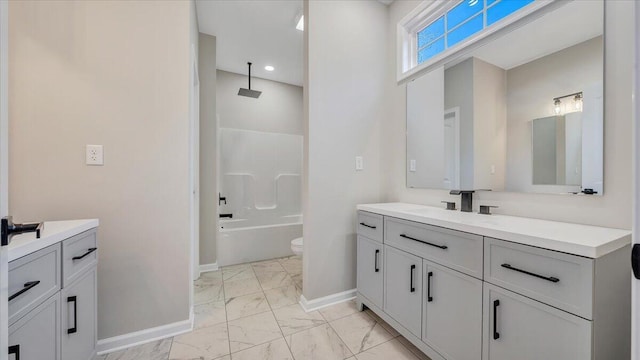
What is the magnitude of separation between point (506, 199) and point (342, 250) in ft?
4.04

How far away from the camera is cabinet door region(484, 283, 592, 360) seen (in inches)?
32.6

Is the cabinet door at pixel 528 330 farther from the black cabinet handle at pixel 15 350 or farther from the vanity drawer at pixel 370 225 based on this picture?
the black cabinet handle at pixel 15 350

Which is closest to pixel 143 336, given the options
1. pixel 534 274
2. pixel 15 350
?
pixel 15 350

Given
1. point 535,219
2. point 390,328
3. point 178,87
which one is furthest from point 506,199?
point 178,87

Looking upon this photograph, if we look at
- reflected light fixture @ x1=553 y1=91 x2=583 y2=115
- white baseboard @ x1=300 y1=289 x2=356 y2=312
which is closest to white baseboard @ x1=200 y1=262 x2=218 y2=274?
white baseboard @ x1=300 y1=289 x2=356 y2=312

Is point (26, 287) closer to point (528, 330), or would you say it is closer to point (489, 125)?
point (528, 330)

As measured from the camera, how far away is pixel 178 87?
162 centimetres

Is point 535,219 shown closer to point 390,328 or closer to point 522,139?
point 522,139

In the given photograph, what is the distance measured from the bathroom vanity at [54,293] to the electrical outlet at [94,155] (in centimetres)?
40

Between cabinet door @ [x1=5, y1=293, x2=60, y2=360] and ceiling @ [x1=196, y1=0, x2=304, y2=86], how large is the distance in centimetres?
261

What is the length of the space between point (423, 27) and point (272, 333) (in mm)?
2724

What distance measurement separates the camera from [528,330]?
37.3 inches

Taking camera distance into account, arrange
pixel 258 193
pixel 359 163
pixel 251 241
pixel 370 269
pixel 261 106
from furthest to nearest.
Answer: pixel 261 106 < pixel 258 193 < pixel 251 241 < pixel 359 163 < pixel 370 269

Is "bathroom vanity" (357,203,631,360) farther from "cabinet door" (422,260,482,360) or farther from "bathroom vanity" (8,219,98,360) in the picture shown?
"bathroom vanity" (8,219,98,360)
